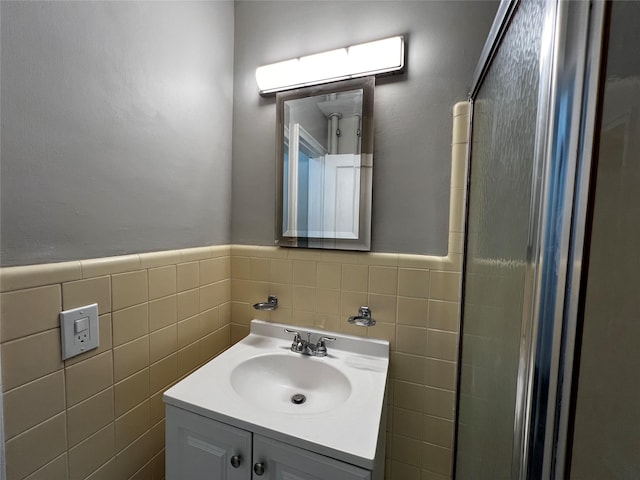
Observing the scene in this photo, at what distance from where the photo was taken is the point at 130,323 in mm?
785

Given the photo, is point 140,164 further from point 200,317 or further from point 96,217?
point 200,317

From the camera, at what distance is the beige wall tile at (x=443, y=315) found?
92 centimetres

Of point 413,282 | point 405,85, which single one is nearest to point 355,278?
point 413,282

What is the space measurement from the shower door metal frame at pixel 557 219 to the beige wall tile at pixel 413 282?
0.55 metres

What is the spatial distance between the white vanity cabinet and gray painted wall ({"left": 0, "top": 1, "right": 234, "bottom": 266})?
557 millimetres

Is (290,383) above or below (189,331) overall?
below

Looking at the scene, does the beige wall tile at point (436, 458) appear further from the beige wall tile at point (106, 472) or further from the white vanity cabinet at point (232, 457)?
the beige wall tile at point (106, 472)

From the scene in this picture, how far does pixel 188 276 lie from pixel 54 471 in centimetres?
57

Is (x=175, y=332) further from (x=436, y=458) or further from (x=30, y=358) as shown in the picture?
(x=436, y=458)

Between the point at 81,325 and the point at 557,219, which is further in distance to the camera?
the point at 81,325

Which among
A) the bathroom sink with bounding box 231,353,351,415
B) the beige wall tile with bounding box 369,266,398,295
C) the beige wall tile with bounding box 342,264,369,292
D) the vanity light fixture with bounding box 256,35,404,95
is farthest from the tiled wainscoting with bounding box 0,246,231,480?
the vanity light fixture with bounding box 256,35,404,95

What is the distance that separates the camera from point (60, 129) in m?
0.61

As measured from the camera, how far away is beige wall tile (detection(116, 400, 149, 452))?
773 mm

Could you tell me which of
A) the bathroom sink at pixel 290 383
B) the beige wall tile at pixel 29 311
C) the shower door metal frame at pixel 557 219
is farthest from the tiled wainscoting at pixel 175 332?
the shower door metal frame at pixel 557 219
